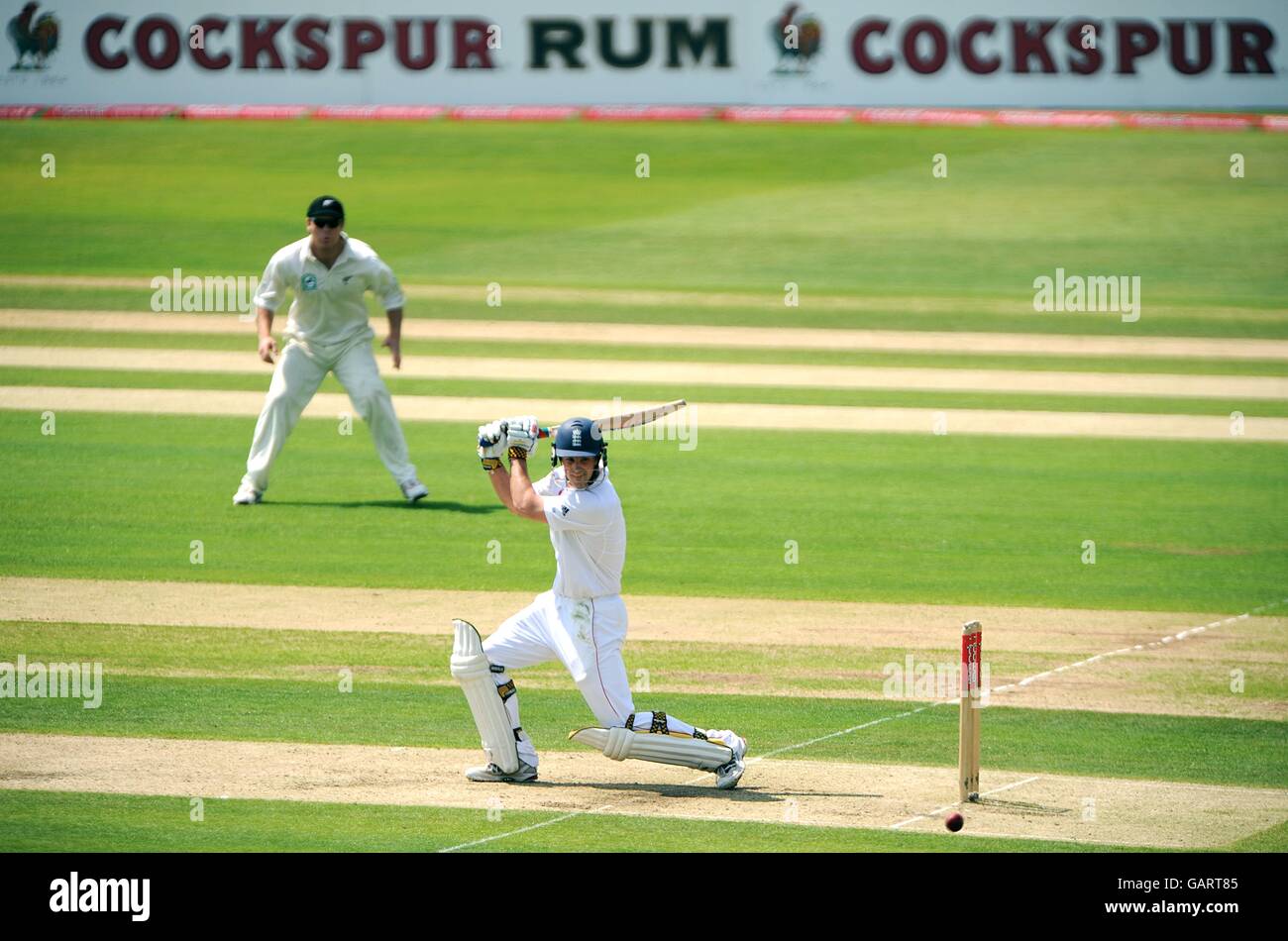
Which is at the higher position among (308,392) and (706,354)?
(706,354)

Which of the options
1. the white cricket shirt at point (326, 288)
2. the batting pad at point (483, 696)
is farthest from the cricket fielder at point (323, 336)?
the batting pad at point (483, 696)

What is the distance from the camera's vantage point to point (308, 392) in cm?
1591

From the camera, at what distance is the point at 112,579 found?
13406 millimetres

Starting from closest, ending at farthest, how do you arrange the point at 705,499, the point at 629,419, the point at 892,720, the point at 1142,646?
the point at 629,419 → the point at 892,720 → the point at 1142,646 → the point at 705,499

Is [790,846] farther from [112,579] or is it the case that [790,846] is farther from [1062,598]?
[112,579]

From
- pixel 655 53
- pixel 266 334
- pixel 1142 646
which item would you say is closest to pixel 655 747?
pixel 1142 646

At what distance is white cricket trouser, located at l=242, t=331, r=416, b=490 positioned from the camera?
15.7 m

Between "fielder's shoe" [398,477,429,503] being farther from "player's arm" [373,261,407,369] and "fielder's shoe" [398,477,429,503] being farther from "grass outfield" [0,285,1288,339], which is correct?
"grass outfield" [0,285,1288,339]

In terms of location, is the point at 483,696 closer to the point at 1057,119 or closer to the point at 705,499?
the point at 705,499

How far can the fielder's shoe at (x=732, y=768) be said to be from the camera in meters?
9.16

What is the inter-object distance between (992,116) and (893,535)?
23.1 meters

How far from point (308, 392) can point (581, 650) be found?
24.0 feet

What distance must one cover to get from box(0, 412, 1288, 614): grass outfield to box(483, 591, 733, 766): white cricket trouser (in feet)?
13.5
